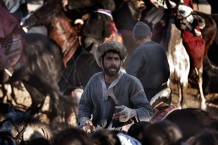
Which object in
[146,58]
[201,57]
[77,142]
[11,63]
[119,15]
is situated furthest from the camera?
[201,57]

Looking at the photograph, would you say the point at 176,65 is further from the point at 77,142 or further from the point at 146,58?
the point at 77,142

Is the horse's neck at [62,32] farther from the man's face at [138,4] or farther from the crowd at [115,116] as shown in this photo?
the crowd at [115,116]

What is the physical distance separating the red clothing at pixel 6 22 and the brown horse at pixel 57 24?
0.55 metres

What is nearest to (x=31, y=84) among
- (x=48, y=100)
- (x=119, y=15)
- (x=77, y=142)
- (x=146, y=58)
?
(x=48, y=100)

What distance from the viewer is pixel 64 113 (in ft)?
37.7

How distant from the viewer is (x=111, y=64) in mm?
6078

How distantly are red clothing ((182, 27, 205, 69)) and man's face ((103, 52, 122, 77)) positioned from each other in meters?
7.04

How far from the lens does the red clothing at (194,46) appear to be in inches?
515

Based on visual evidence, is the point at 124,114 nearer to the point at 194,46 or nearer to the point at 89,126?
the point at 89,126

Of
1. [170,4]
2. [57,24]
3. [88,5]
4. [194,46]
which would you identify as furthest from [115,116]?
[194,46]

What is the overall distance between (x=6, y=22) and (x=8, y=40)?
302 mm

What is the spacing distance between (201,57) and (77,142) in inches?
368

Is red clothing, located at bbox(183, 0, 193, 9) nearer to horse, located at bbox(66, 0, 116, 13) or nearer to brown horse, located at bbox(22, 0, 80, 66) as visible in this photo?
horse, located at bbox(66, 0, 116, 13)

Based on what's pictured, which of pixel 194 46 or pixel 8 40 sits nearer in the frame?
pixel 8 40
